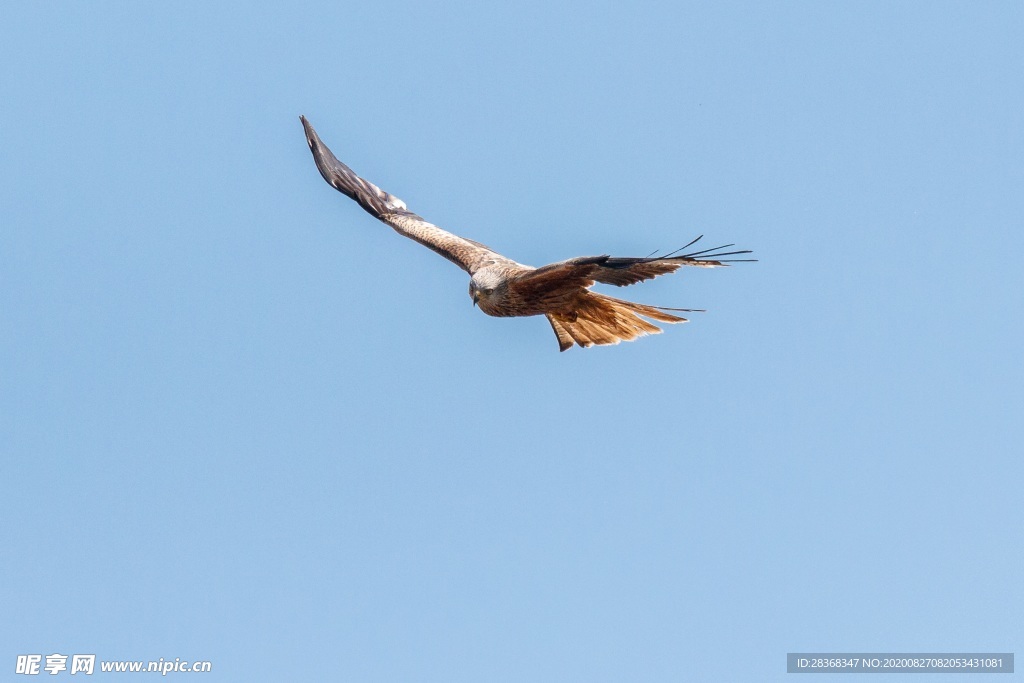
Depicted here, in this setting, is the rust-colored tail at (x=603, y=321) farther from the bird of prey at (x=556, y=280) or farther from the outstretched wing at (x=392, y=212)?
the outstretched wing at (x=392, y=212)

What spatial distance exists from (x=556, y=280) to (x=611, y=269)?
857mm

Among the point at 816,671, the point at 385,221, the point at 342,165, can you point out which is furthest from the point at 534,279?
the point at 816,671

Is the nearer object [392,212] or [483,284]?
[483,284]

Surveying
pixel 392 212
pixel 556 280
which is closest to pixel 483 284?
pixel 556 280

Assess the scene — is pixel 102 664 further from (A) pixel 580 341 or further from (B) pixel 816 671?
(B) pixel 816 671

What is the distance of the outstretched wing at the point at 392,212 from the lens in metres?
13.4

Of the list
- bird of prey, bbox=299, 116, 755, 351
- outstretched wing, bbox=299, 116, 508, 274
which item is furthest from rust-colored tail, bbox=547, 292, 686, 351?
outstretched wing, bbox=299, 116, 508, 274

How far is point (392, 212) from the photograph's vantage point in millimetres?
14883

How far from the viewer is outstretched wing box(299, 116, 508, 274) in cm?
1341

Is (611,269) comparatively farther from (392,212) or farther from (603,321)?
(392,212)

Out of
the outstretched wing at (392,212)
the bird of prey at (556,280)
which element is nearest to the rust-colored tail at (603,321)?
the bird of prey at (556,280)

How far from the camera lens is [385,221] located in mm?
14523

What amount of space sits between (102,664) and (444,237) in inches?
260

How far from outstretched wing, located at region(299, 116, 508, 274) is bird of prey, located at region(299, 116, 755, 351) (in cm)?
1
